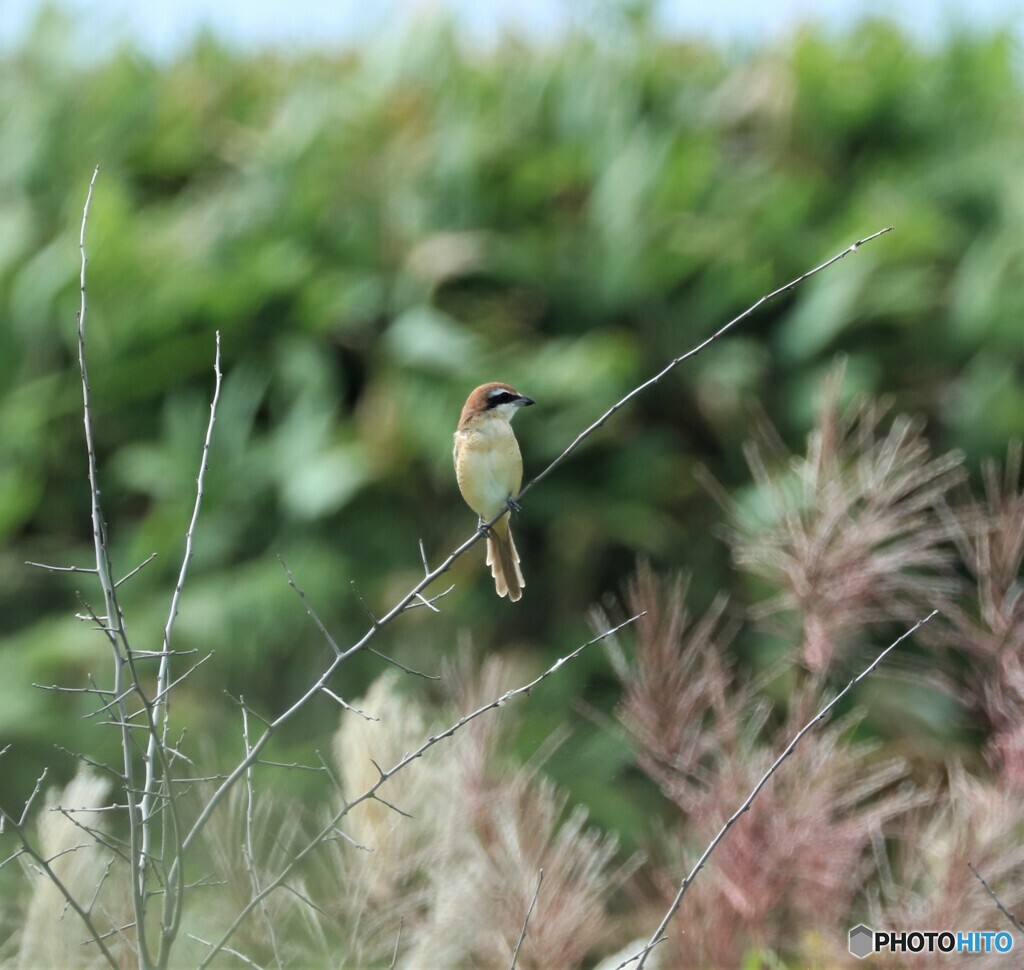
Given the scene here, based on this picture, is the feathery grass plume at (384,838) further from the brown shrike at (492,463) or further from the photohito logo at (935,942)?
the photohito logo at (935,942)

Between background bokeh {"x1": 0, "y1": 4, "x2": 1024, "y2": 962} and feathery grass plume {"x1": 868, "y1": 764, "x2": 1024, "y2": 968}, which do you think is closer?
feathery grass plume {"x1": 868, "y1": 764, "x2": 1024, "y2": 968}

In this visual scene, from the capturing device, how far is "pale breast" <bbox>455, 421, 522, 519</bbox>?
3.37m

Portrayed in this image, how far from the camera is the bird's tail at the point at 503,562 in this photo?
3348 millimetres

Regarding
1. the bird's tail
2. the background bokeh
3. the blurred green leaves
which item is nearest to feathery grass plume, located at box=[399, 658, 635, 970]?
the bird's tail

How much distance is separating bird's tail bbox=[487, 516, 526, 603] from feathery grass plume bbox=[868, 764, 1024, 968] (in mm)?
1073

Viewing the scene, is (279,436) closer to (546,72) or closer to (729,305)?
(729,305)

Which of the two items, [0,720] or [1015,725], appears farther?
[0,720]

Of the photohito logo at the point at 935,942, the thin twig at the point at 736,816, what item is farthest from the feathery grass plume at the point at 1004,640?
the thin twig at the point at 736,816

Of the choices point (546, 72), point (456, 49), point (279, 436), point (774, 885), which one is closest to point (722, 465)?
point (279, 436)

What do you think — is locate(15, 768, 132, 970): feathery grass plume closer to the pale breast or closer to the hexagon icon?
the pale breast

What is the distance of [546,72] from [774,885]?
5.71 m

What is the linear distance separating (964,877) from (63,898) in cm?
187

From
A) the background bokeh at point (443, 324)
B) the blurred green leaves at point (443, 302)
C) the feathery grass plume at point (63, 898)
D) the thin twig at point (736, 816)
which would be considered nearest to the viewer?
the thin twig at point (736, 816)

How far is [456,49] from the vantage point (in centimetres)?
827
